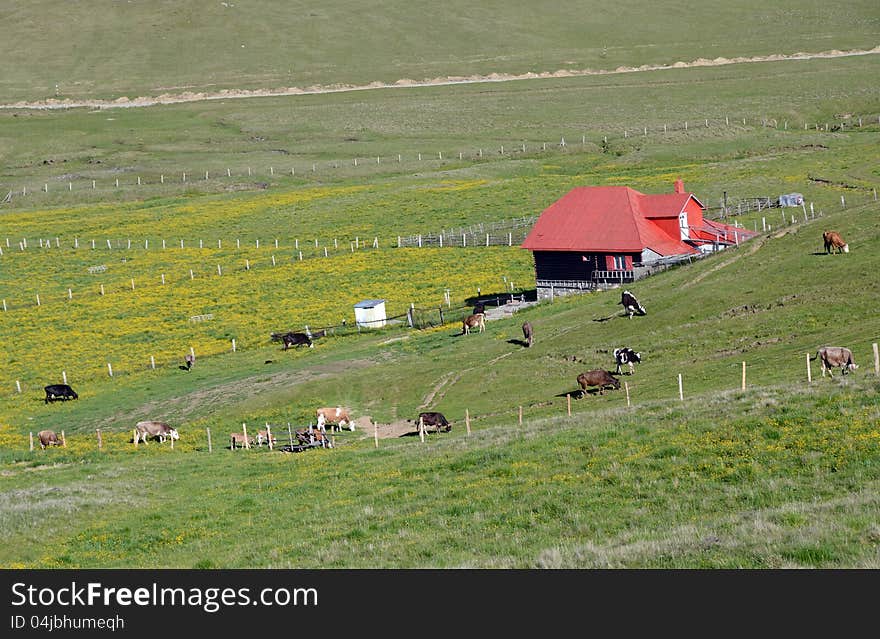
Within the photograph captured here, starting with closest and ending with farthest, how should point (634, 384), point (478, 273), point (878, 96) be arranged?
1. point (634, 384)
2. point (478, 273)
3. point (878, 96)

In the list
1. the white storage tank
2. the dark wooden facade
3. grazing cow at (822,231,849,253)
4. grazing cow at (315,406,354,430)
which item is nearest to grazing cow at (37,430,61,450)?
grazing cow at (315,406,354,430)

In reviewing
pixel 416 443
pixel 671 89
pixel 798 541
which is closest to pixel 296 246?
pixel 416 443

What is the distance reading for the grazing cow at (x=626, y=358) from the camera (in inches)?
1720

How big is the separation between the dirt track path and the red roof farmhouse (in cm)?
12657

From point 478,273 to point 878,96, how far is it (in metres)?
84.2

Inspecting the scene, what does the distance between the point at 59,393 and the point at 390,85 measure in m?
142

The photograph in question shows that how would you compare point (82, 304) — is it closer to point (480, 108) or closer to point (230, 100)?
Answer: point (480, 108)

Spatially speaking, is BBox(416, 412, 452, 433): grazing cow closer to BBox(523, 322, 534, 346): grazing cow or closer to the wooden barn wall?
BBox(523, 322, 534, 346): grazing cow

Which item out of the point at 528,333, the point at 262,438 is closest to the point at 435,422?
the point at 262,438

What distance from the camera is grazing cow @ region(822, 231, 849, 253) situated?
52875 millimetres

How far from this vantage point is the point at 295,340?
62219mm

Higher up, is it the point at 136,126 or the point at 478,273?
the point at 136,126

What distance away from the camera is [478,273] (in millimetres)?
77875

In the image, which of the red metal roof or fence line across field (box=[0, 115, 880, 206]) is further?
fence line across field (box=[0, 115, 880, 206])
